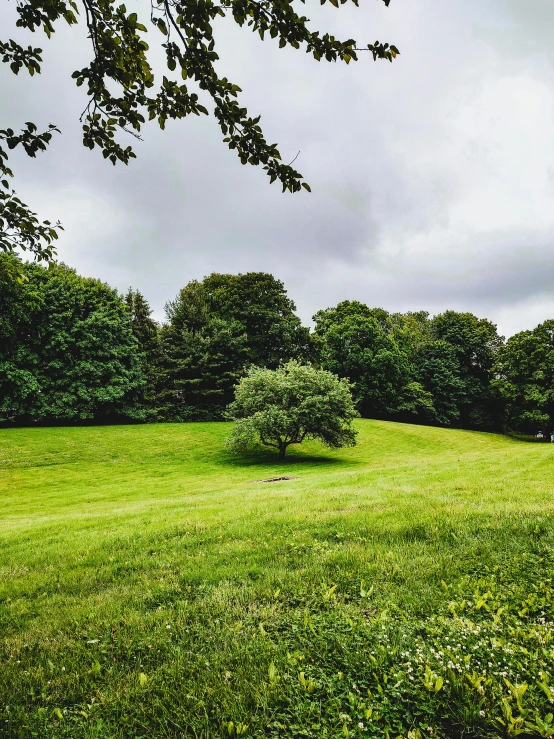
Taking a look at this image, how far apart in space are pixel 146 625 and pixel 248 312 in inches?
1977

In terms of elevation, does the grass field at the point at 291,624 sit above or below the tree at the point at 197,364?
below

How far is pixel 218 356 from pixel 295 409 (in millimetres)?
22274

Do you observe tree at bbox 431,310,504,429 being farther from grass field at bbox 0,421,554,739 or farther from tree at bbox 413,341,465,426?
grass field at bbox 0,421,554,739

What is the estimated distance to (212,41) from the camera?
4074mm

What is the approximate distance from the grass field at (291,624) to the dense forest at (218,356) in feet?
115

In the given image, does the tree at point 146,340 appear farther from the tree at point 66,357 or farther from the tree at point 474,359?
the tree at point 474,359

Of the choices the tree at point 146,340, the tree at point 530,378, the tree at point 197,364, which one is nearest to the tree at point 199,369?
the tree at point 197,364

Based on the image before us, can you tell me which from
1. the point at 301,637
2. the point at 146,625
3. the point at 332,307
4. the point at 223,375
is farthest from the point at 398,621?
the point at 332,307

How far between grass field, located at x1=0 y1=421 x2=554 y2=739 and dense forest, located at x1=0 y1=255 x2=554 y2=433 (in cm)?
3501

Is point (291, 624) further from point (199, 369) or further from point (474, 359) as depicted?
point (474, 359)

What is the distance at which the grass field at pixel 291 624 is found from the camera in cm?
274

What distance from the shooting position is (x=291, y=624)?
385cm

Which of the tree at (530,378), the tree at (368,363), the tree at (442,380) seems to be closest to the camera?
the tree at (530,378)

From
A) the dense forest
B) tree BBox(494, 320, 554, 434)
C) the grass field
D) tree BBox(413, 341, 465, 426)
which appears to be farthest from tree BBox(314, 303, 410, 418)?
the grass field
